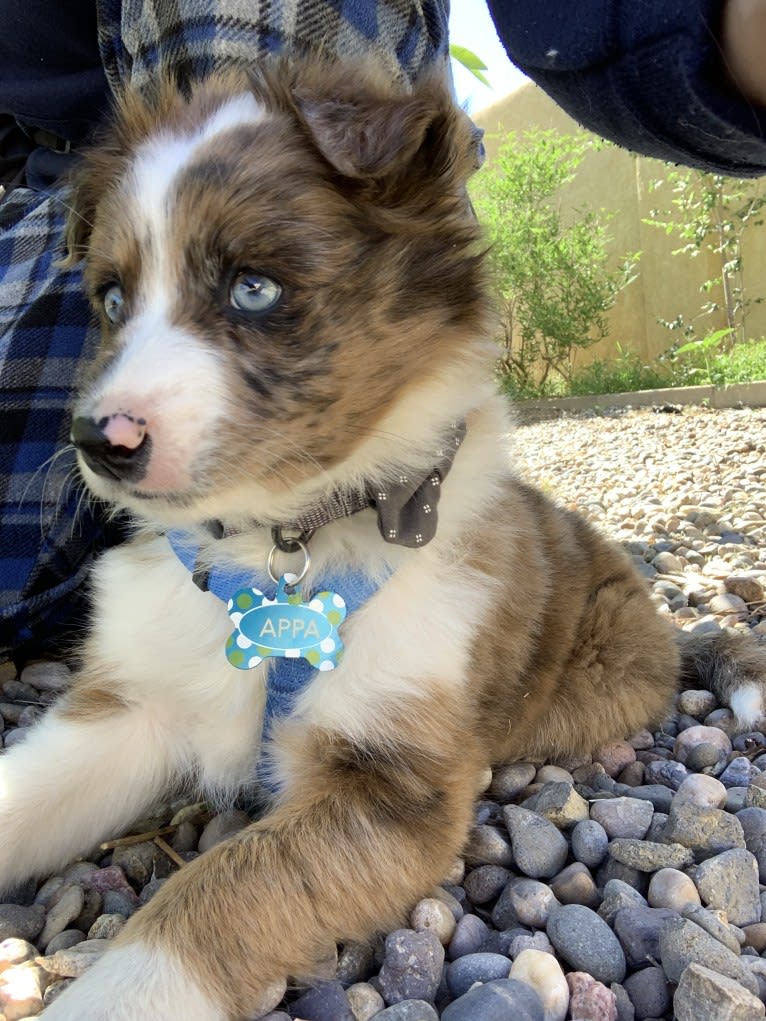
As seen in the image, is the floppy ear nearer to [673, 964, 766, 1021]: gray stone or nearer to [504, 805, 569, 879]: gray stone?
[504, 805, 569, 879]: gray stone

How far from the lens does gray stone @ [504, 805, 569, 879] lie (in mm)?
2053

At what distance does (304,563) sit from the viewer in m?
2.26

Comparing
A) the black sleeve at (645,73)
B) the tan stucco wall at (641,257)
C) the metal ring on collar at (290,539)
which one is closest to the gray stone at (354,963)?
the metal ring on collar at (290,539)

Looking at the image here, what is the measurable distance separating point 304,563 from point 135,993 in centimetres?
99

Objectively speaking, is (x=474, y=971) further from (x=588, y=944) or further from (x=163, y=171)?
(x=163, y=171)

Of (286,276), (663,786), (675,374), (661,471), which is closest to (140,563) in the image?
(286,276)

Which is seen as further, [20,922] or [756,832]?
[756,832]

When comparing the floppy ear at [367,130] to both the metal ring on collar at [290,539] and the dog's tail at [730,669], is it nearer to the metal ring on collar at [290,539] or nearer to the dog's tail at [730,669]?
the metal ring on collar at [290,539]

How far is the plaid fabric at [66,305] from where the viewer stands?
2.75m

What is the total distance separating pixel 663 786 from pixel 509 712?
45cm

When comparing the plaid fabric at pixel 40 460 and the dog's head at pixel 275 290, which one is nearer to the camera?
the dog's head at pixel 275 290

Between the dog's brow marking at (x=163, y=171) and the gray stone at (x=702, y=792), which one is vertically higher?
the dog's brow marking at (x=163, y=171)

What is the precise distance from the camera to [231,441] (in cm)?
185

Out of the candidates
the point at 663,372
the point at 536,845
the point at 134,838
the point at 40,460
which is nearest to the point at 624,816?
the point at 536,845
